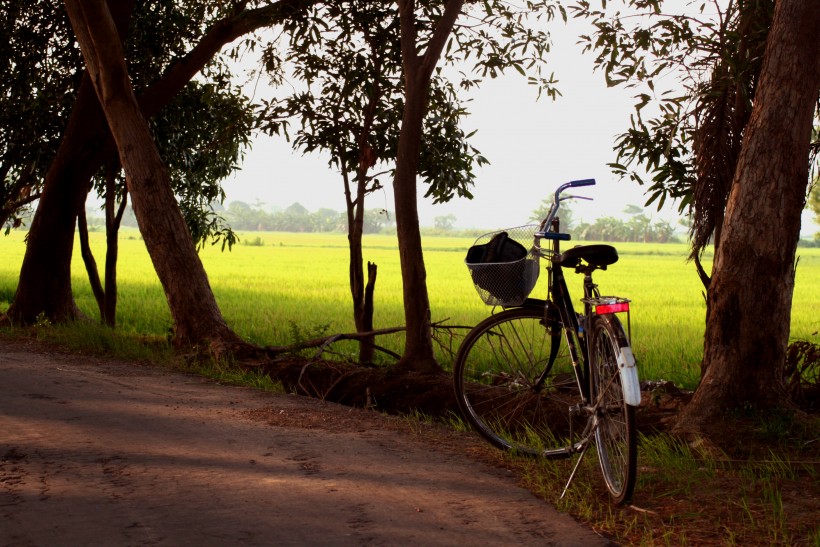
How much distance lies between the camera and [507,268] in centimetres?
532

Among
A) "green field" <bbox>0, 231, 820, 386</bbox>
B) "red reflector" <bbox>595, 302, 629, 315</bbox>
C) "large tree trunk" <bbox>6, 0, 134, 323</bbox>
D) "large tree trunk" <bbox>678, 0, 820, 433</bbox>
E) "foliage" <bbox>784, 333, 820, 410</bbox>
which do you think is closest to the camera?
"red reflector" <bbox>595, 302, 629, 315</bbox>

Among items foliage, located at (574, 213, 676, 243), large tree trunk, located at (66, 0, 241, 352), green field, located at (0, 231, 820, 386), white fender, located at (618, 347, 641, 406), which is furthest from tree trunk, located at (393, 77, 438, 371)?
foliage, located at (574, 213, 676, 243)

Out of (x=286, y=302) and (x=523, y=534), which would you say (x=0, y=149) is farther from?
(x=523, y=534)

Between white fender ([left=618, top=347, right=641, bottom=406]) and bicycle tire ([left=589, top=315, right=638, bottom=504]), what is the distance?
0.06 meters

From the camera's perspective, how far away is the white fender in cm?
422

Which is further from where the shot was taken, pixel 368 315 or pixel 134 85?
pixel 134 85

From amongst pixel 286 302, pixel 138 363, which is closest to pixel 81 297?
pixel 286 302

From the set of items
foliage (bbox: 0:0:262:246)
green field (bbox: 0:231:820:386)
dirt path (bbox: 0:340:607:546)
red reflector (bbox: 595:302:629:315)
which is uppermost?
foliage (bbox: 0:0:262:246)

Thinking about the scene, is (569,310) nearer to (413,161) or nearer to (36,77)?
(413,161)

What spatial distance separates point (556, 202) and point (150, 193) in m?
6.54

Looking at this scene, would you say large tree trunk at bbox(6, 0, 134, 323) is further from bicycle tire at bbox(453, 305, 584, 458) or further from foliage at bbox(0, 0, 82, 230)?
bicycle tire at bbox(453, 305, 584, 458)

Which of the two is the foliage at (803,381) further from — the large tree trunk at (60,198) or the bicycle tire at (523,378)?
the large tree trunk at (60,198)

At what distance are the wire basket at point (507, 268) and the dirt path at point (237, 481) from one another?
39.3 inches

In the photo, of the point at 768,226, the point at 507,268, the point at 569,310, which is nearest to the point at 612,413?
the point at 569,310
